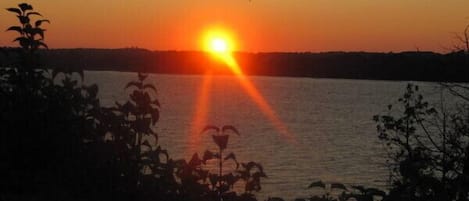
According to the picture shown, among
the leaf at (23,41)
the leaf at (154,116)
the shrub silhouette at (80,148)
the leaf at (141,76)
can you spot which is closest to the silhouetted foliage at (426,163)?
the shrub silhouette at (80,148)

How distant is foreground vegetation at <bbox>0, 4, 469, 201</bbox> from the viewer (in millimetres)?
6352

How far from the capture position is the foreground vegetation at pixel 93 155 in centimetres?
635

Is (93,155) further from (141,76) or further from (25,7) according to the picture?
(25,7)

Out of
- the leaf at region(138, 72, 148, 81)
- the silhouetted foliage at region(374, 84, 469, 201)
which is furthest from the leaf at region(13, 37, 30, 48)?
the silhouetted foliage at region(374, 84, 469, 201)

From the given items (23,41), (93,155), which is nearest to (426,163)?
(93,155)

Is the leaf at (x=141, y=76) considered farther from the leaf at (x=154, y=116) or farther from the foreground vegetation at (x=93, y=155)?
the leaf at (x=154, y=116)

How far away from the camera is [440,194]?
21.3ft

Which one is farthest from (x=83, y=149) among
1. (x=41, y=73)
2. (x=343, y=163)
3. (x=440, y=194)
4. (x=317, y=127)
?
(x=317, y=127)

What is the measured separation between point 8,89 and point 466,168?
549 centimetres

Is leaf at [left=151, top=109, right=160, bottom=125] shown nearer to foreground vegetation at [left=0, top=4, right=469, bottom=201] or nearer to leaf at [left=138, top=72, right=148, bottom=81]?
foreground vegetation at [left=0, top=4, right=469, bottom=201]

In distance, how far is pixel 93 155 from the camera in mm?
6773

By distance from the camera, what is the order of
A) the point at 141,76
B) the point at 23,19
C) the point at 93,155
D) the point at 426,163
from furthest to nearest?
1. the point at 426,163
2. the point at 23,19
3. the point at 93,155
4. the point at 141,76

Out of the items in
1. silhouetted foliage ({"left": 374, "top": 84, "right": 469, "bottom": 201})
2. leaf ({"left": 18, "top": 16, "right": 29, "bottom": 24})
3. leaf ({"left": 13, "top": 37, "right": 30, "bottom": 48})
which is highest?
leaf ({"left": 18, "top": 16, "right": 29, "bottom": 24})

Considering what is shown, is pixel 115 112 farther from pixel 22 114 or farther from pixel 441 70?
pixel 441 70
